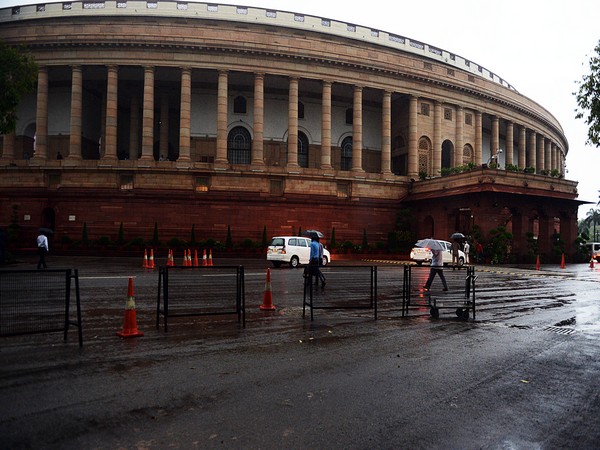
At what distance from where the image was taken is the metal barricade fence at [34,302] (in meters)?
6.89

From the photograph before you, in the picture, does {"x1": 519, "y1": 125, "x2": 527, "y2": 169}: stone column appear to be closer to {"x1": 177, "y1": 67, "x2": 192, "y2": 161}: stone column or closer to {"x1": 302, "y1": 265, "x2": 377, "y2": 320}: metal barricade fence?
{"x1": 177, "y1": 67, "x2": 192, "y2": 161}: stone column

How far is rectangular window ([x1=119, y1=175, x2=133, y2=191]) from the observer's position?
37344mm

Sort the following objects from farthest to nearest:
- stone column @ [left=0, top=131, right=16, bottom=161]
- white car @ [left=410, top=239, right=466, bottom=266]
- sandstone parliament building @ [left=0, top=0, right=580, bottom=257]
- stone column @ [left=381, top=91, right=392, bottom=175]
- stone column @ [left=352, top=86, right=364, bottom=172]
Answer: stone column @ [left=381, top=91, right=392, bottom=175]
stone column @ [left=352, top=86, right=364, bottom=172]
stone column @ [left=0, top=131, right=16, bottom=161]
sandstone parliament building @ [left=0, top=0, right=580, bottom=257]
white car @ [left=410, top=239, right=466, bottom=266]

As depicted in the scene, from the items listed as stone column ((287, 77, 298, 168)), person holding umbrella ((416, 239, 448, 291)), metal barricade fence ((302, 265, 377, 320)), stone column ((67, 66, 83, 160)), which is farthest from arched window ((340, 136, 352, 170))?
metal barricade fence ((302, 265, 377, 320))

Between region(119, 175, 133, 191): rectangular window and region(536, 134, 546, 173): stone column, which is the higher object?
region(536, 134, 546, 173): stone column

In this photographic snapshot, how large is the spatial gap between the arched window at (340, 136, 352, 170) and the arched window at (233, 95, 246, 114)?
429 inches

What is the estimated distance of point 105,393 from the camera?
499 cm

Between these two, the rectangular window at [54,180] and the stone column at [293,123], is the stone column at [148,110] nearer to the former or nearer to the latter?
the rectangular window at [54,180]

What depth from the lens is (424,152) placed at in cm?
4672

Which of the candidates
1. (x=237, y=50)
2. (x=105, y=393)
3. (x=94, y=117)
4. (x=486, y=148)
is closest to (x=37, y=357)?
(x=105, y=393)

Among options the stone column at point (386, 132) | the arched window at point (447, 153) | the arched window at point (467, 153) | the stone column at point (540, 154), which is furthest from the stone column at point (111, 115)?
the stone column at point (540, 154)

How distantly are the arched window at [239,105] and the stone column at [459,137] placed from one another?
22.0 m

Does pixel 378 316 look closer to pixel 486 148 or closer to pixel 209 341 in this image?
pixel 209 341

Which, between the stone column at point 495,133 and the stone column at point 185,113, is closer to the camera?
the stone column at point 185,113
